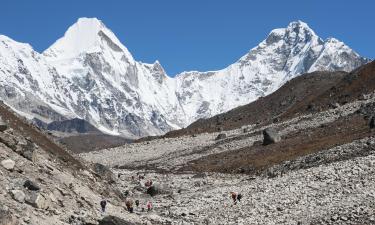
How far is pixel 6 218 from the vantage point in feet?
101

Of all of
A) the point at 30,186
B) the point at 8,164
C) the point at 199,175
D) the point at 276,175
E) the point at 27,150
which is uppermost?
the point at 199,175

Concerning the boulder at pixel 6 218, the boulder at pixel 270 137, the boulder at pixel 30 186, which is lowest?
the boulder at pixel 6 218

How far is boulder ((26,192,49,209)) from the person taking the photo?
35594 mm

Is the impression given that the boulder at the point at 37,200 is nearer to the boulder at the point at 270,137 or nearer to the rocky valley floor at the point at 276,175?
the rocky valley floor at the point at 276,175

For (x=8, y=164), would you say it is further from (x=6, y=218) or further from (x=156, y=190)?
(x=156, y=190)

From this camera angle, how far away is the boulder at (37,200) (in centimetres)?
3559

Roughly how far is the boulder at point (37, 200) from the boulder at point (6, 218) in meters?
3.86

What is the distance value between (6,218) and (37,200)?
16.3 ft

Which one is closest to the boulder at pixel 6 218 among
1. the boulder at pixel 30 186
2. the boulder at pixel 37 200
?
the boulder at pixel 37 200

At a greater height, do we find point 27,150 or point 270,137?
point 270,137

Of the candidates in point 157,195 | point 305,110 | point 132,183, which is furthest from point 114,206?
point 305,110

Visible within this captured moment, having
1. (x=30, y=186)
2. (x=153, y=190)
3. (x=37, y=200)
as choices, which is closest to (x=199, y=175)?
(x=153, y=190)

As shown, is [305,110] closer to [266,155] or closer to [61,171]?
[266,155]

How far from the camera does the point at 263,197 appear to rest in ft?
166
